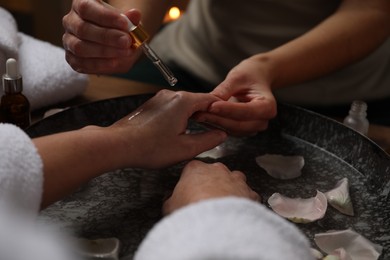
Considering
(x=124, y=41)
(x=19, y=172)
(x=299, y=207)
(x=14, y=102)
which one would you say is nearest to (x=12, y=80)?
(x=14, y=102)

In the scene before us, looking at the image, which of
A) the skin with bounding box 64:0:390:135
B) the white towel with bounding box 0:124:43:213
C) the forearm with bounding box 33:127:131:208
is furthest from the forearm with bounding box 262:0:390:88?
the white towel with bounding box 0:124:43:213

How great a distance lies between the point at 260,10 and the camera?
93 cm

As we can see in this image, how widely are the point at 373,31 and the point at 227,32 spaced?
0.78ft

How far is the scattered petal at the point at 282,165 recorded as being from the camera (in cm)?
64

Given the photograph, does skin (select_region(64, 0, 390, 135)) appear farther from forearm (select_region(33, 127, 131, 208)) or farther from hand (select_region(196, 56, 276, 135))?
forearm (select_region(33, 127, 131, 208))

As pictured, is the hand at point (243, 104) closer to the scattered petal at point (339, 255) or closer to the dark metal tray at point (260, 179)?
the dark metal tray at point (260, 179)

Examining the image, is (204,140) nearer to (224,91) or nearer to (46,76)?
(224,91)

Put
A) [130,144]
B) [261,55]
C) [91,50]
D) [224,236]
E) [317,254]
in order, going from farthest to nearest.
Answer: [261,55] → [91,50] → [130,144] → [317,254] → [224,236]

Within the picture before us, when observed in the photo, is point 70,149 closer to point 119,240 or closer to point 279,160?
point 119,240

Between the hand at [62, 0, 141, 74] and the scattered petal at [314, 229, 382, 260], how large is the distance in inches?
12.7

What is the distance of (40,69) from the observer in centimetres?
79

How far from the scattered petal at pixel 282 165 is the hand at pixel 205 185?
0.16ft

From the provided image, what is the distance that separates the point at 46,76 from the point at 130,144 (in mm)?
238

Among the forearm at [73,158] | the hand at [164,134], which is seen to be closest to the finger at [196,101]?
the hand at [164,134]
